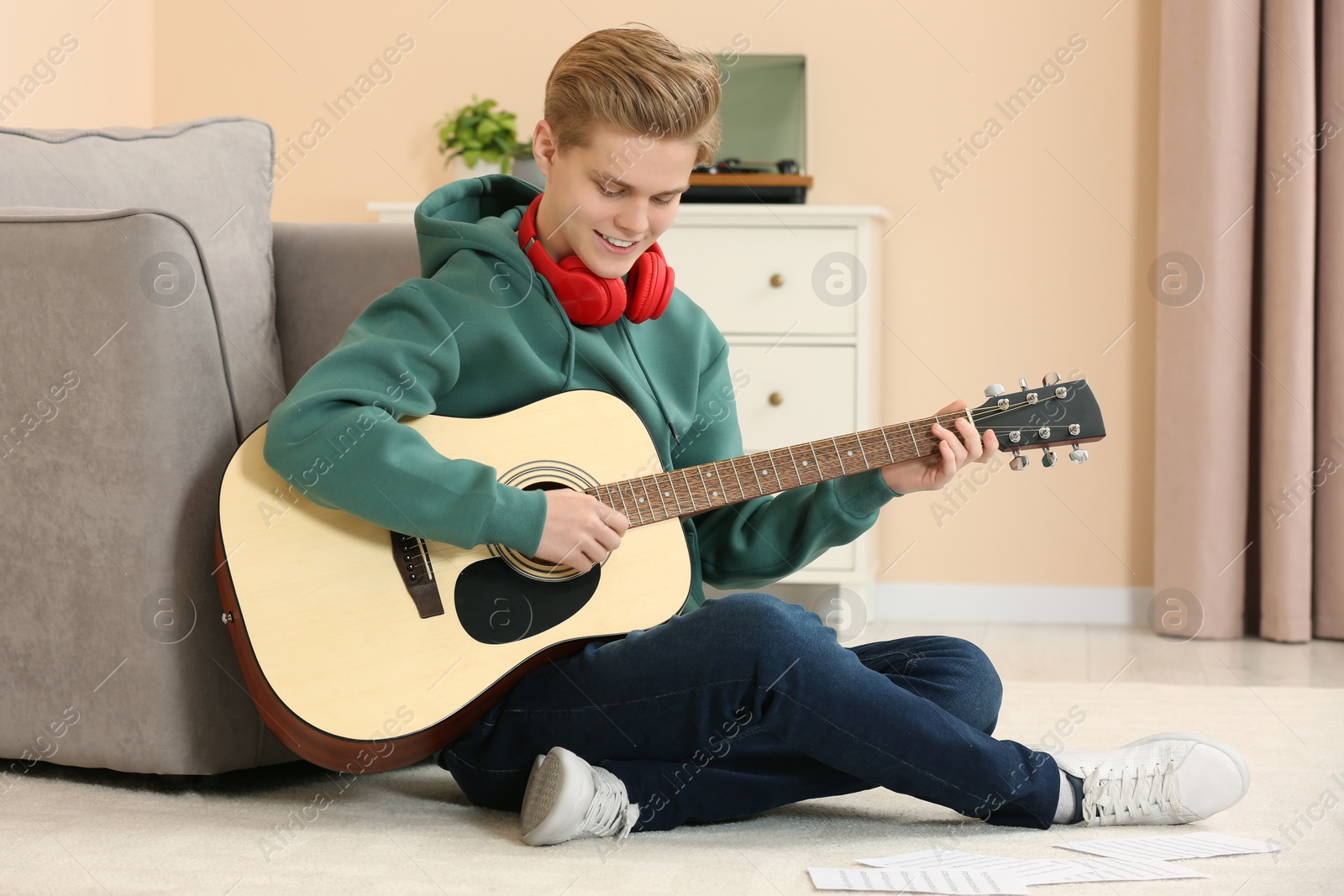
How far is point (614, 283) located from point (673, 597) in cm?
35

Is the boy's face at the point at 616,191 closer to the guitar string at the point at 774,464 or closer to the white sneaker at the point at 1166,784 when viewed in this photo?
the guitar string at the point at 774,464

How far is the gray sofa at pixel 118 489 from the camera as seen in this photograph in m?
1.31

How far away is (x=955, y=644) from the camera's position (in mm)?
1374

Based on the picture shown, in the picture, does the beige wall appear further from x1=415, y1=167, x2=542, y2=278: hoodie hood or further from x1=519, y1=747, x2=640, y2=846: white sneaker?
x1=519, y1=747, x2=640, y2=846: white sneaker

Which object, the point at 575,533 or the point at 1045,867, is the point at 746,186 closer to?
the point at 575,533

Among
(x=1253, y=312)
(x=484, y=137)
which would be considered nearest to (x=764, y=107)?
(x=484, y=137)

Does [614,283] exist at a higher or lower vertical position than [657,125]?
lower

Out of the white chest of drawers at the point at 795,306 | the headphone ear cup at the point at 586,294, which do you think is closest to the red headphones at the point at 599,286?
the headphone ear cup at the point at 586,294

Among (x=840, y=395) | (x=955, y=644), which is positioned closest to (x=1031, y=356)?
(x=840, y=395)

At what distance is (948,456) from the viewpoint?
4.24 ft

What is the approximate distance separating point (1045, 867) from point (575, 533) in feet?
1.75

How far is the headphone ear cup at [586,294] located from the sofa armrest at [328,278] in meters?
0.32

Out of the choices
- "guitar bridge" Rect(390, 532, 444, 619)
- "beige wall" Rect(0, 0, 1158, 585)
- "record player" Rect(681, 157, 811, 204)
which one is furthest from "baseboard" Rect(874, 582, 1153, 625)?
"guitar bridge" Rect(390, 532, 444, 619)

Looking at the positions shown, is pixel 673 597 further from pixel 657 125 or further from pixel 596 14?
pixel 596 14
